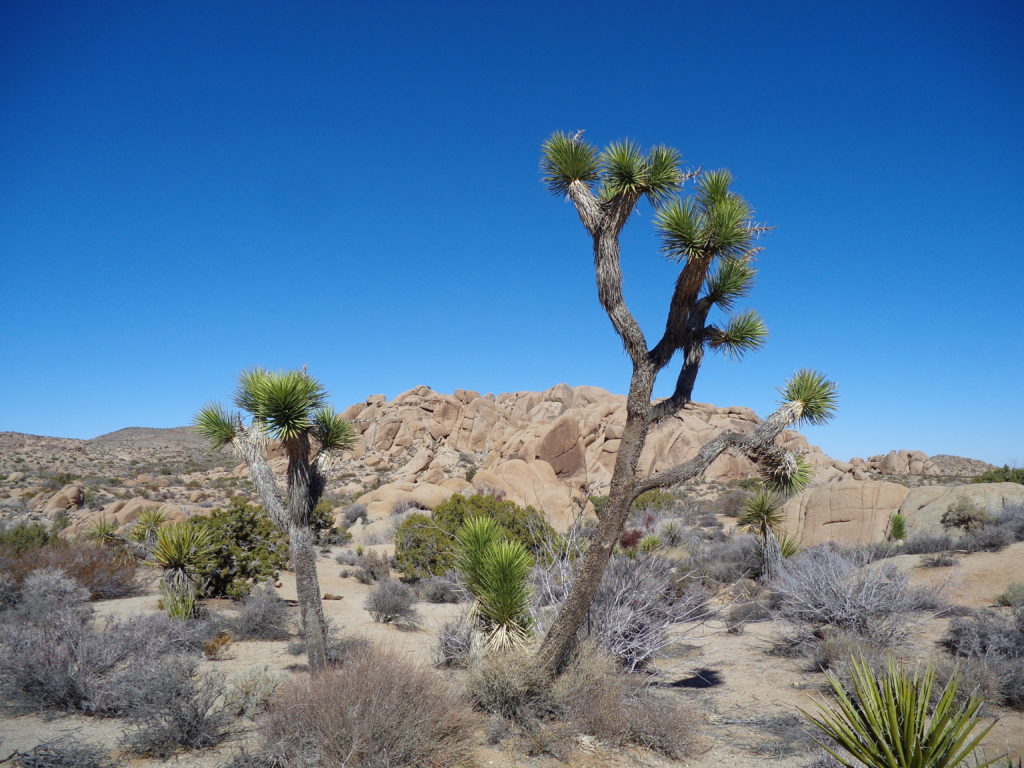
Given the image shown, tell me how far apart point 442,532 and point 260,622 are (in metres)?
5.22

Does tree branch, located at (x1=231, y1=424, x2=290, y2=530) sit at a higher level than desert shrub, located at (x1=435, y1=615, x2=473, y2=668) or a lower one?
higher

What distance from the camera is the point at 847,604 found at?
8844 mm

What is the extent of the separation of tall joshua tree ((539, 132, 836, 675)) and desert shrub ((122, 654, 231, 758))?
10.9ft

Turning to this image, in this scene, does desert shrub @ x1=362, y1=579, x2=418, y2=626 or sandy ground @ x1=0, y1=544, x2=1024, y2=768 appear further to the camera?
desert shrub @ x1=362, y1=579, x2=418, y2=626

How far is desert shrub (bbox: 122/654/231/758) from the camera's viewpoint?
207 inches

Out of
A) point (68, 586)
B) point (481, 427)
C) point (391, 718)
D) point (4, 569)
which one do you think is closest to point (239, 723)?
point (391, 718)

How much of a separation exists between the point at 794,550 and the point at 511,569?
10.7 meters

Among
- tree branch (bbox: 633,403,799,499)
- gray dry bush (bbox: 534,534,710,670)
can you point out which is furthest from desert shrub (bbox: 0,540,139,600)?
tree branch (bbox: 633,403,799,499)

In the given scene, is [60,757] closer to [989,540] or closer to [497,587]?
[497,587]

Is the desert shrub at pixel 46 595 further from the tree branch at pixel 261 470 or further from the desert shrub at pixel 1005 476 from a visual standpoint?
the desert shrub at pixel 1005 476

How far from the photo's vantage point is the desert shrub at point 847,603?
8.80m

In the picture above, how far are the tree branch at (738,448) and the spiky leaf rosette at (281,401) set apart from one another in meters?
4.18

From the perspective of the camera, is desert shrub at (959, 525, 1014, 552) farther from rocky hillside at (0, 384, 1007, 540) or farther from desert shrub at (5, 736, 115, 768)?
desert shrub at (5, 736, 115, 768)

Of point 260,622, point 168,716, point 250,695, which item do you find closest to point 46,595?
point 260,622
